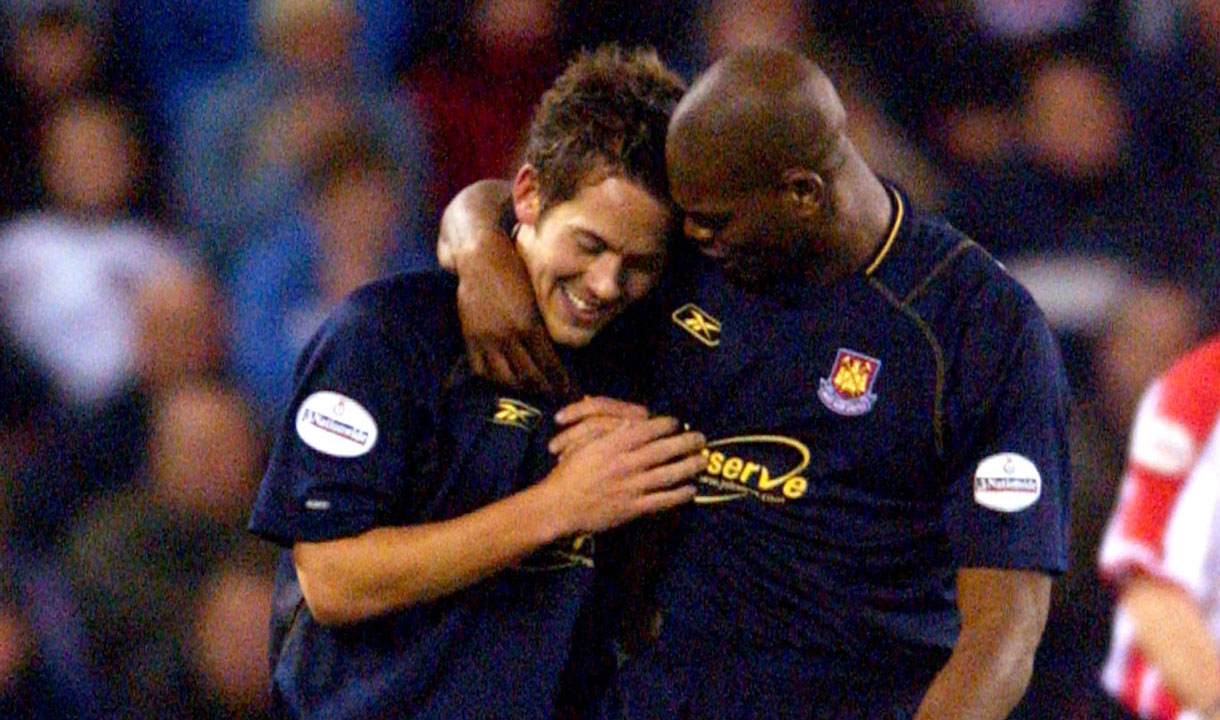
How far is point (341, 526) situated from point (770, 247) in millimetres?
622

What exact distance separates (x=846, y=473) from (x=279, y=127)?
9.15ft

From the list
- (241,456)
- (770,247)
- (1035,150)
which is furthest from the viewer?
(1035,150)

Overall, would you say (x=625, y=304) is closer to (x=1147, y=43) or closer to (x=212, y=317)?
(x=212, y=317)

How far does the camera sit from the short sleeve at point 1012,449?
94.9 inches

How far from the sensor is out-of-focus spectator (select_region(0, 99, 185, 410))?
4.84 meters

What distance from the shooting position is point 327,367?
2.48 m

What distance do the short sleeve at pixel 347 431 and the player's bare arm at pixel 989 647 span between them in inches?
27.5

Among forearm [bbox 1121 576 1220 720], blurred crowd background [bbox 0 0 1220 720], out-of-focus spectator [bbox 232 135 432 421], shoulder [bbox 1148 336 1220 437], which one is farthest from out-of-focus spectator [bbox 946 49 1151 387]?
out-of-focus spectator [bbox 232 135 432 421]

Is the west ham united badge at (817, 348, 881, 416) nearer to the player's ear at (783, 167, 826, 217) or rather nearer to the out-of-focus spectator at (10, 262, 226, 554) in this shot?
the player's ear at (783, 167, 826, 217)

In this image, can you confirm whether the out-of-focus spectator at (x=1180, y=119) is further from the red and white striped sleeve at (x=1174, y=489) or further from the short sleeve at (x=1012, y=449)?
the short sleeve at (x=1012, y=449)

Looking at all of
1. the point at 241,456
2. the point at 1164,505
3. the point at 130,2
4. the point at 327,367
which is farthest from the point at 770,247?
→ the point at 130,2

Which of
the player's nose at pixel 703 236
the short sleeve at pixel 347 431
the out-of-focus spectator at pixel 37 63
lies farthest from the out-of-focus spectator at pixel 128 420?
the player's nose at pixel 703 236

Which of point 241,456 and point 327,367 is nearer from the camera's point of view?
point 327,367

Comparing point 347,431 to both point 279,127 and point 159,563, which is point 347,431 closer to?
point 159,563
